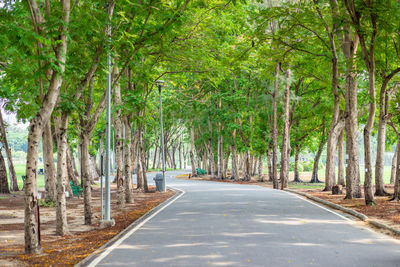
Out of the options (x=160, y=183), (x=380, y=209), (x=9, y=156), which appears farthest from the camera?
(x=160, y=183)

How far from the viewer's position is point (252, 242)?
9.70 meters

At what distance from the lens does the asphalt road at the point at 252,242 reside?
7.90m

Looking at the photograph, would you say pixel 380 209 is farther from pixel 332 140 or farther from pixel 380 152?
pixel 332 140

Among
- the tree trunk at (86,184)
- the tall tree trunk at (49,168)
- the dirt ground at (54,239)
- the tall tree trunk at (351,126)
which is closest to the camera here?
the dirt ground at (54,239)

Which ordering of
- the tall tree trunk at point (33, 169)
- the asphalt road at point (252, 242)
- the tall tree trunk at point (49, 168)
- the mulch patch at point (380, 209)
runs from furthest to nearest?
the tall tree trunk at point (49, 168) → the mulch patch at point (380, 209) → the tall tree trunk at point (33, 169) → the asphalt road at point (252, 242)

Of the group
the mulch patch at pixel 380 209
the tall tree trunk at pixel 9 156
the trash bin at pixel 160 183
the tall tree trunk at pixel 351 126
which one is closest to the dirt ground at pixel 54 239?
the mulch patch at pixel 380 209

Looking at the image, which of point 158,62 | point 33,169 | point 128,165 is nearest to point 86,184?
point 33,169

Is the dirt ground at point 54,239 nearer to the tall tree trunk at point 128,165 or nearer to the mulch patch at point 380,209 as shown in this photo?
the tall tree trunk at point 128,165

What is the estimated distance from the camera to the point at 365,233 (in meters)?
11.0

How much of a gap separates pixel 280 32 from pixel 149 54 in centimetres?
601

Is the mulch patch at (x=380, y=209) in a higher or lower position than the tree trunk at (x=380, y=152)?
lower

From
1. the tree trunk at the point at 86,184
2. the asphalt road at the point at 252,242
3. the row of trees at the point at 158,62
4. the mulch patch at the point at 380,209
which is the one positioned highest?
→ the row of trees at the point at 158,62

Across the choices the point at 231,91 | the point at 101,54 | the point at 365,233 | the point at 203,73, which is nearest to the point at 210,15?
the point at 203,73

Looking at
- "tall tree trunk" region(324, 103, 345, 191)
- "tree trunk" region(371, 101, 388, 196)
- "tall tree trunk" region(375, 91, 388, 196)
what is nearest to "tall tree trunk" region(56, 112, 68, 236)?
"tall tree trunk" region(375, 91, 388, 196)
